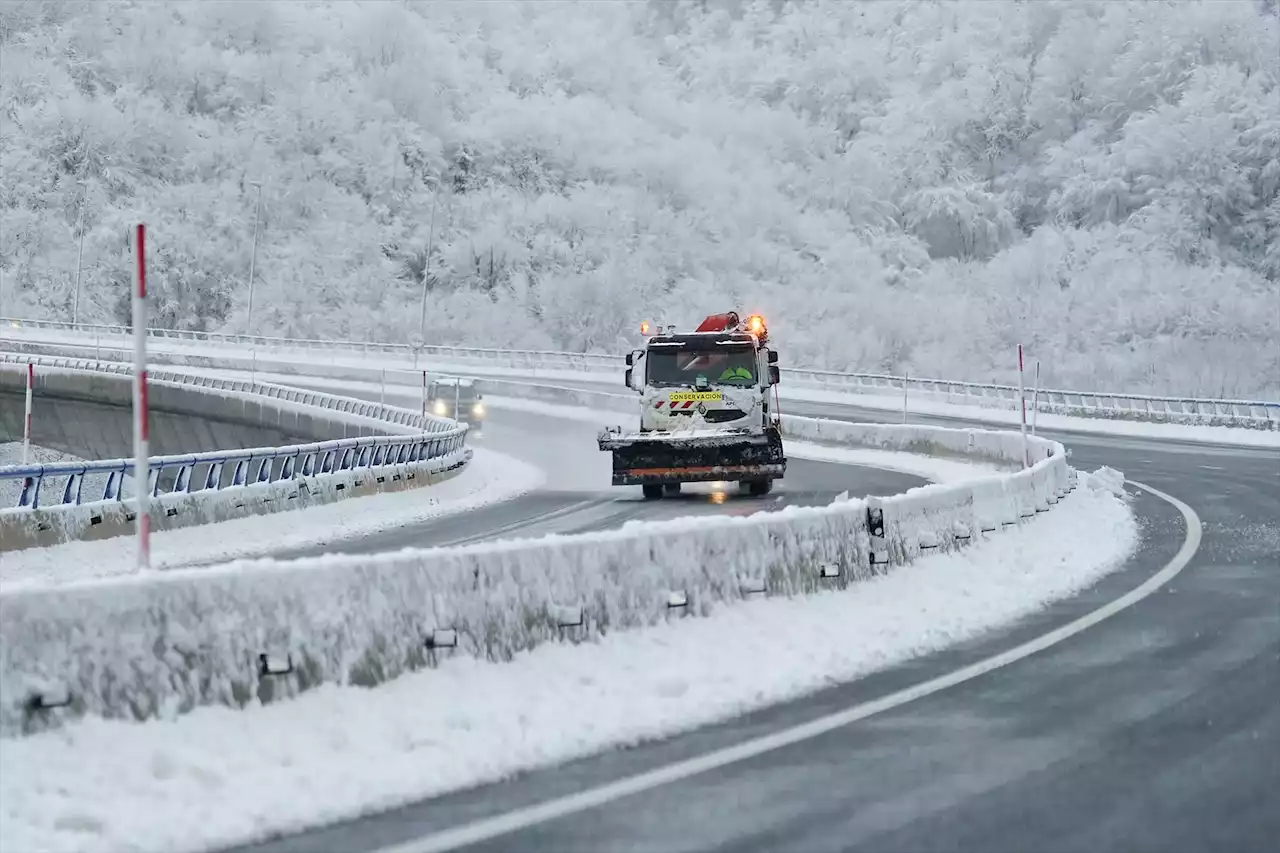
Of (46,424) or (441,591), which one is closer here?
(441,591)

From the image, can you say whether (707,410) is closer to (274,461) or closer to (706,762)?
(274,461)

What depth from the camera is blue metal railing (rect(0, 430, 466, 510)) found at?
21062 millimetres

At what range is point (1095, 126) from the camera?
118250 mm

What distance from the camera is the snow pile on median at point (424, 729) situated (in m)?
6.52

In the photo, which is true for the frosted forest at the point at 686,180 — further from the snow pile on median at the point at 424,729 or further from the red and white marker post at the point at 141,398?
the red and white marker post at the point at 141,398

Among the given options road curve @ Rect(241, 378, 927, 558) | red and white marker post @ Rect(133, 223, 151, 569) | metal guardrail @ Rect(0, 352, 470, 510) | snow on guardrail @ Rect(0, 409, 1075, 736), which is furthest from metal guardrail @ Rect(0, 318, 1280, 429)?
red and white marker post @ Rect(133, 223, 151, 569)

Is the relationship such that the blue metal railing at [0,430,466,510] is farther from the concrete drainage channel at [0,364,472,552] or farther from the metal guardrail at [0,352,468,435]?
the metal guardrail at [0,352,468,435]

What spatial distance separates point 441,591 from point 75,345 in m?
80.4

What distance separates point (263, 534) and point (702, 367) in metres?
7.18

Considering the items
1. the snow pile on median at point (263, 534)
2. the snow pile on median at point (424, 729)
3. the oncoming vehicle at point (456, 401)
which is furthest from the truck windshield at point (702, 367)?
the oncoming vehicle at point (456, 401)

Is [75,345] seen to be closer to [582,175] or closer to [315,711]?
[582,175]

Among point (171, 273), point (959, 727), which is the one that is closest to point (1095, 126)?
point (171, 273)

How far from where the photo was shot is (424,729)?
25.9 feet

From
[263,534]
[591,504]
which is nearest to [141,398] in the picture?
[263,534]
